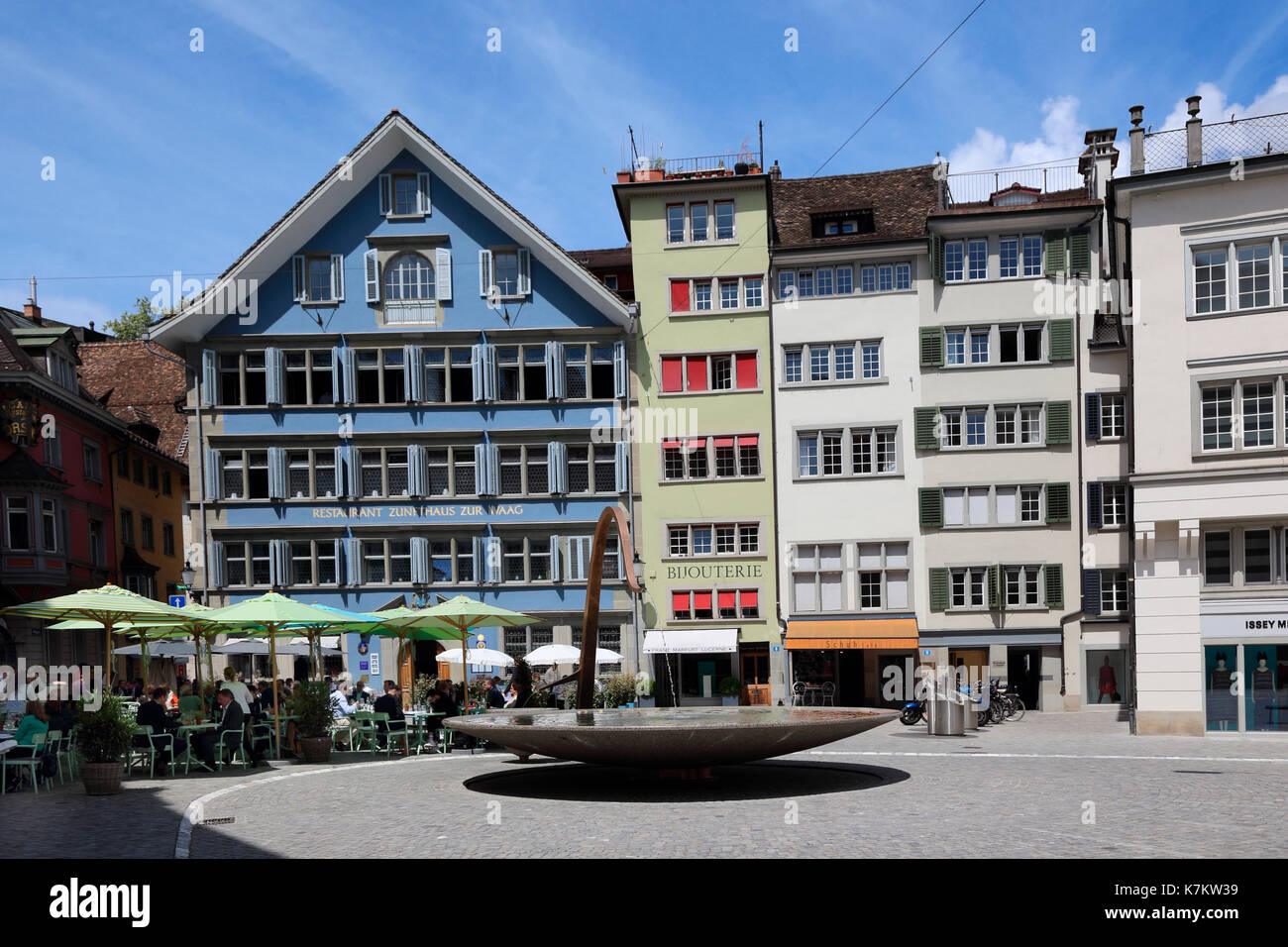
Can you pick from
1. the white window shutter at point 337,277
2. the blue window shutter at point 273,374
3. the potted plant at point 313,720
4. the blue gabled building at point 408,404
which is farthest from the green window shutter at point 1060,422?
the potted plant at point 313,720

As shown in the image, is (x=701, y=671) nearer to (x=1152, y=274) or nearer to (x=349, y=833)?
(x=1152, y=274)

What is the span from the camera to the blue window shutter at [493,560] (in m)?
40.9

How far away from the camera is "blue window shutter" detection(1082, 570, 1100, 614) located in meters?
38.8

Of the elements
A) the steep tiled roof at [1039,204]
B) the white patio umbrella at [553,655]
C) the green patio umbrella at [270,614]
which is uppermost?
the steep tiled roof at [1039,204]

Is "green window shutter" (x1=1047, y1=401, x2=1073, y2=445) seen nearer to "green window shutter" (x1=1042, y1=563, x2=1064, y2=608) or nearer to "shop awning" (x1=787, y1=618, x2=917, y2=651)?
"green window shutter" (x1=1042, y1=563, x2=1064, y2=608)

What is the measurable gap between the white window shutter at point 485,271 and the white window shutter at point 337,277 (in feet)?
14.9

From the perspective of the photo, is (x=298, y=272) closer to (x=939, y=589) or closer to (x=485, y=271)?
(x=485, y=271)

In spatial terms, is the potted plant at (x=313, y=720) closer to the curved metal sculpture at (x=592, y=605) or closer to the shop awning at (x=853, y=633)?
the curved metal sculpture at (x=592, y=605)

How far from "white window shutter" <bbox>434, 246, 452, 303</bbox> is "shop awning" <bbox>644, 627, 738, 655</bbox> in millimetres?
12646

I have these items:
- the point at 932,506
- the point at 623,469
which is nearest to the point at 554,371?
the point at 623,469

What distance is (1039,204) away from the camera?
4197 cm

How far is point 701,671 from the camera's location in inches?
1631

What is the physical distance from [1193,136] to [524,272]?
2098 cm

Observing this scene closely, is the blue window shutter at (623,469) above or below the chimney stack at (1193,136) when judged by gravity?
below
